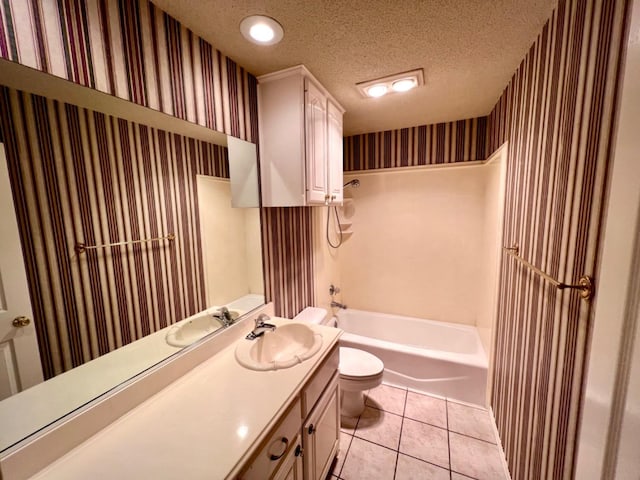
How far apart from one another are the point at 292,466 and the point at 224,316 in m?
0.73

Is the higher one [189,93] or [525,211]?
[189,93]

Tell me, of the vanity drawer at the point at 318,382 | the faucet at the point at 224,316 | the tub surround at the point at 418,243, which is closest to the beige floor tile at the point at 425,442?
the vanity drawer at the point at 318,382

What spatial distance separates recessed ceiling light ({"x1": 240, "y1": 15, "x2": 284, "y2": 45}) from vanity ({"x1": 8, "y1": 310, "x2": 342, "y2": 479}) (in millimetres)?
1453

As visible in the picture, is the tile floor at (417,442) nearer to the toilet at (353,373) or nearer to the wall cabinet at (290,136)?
the toilet at (353,373)

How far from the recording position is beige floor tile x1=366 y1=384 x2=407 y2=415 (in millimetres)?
2021

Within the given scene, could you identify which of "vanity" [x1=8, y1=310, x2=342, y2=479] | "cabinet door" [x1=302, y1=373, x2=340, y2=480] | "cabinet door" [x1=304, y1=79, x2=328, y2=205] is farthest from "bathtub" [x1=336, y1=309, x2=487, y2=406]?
"cabinet door" [x1=304, y1=79, x2=328, y2=205]

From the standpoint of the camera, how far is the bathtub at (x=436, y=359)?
203 cm

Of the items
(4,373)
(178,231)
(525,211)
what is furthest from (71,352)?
(525,211)

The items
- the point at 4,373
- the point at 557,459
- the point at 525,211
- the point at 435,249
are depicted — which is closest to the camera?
the point at 4,373

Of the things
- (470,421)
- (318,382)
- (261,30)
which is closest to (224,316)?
(318,382)

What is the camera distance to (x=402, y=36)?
1.21 meters

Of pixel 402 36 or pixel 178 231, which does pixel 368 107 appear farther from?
pixel 178 231

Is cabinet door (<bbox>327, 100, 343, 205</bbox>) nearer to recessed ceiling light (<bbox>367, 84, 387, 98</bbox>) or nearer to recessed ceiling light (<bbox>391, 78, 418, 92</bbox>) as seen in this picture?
recessed ceiling light (<bbox>367, 84, 387, 98</bbox>)

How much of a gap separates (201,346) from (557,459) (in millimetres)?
1494
